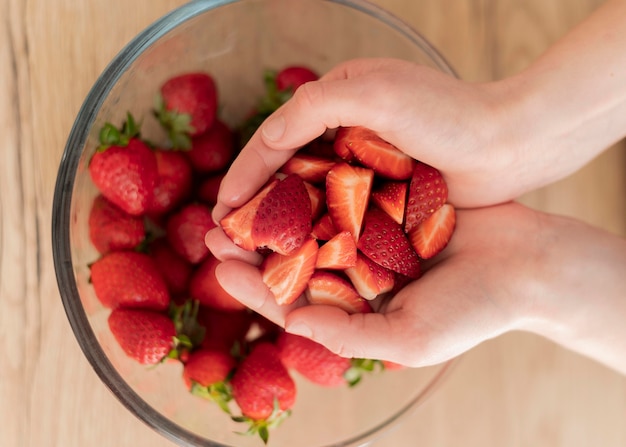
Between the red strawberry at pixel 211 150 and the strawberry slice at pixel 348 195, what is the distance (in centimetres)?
18

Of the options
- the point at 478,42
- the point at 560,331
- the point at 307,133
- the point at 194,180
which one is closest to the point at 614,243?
the point at 560,331

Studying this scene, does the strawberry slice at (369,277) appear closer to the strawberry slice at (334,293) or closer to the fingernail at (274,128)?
the strawberry slice at (334,293)

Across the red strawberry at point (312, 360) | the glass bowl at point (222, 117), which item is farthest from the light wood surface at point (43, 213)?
the red strawberry at point (312, 360)

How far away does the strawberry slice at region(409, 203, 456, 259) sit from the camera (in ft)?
2.58

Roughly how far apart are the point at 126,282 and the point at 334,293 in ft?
0.83

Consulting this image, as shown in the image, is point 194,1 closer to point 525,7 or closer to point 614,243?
point 525,7

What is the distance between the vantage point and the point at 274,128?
2.30ft

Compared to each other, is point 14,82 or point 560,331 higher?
point 14,82

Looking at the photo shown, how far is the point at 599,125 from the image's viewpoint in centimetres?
82

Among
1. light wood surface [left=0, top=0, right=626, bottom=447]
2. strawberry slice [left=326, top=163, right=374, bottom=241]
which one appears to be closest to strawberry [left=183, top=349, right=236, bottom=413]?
light wood surface [left=0, top=0, right=626, bottom=447]

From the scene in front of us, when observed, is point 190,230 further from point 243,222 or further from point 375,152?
point 375,152

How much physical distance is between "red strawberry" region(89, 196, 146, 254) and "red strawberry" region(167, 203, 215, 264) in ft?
0.20

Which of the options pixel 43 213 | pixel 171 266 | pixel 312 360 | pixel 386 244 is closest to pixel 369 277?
pixel 386 244

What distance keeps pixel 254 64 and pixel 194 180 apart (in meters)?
0.18
